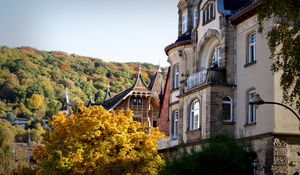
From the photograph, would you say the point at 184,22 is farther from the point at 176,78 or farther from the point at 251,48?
the point at 251,48

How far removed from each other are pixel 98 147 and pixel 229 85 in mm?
11916

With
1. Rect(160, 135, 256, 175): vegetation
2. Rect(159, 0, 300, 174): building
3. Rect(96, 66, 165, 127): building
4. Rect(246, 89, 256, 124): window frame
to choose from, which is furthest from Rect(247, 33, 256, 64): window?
Rect(96, 66, 165, 127): building

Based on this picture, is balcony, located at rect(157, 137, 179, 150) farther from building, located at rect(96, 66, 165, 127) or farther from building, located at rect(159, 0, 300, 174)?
building, located at rect(96, 66, 165, 127)

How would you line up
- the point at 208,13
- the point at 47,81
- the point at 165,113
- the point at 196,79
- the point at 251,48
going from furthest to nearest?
the point at 47,81 < the point at 165,113 < the point at 208,13 < the point at 196,79 < the point at 251,48

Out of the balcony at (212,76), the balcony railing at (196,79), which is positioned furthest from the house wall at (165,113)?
the balcony at (212,76)

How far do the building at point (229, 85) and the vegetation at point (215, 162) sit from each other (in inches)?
88.0

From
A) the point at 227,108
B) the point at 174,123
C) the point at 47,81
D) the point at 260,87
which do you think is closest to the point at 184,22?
the point at 174,123

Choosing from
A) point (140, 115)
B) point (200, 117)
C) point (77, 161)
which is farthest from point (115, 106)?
point (200, 117)

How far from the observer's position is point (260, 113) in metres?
32.5

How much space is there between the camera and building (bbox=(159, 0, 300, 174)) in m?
31.2

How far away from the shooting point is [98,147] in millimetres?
43750

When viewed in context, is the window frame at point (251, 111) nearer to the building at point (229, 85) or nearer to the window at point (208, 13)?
the building at point (229, 85)

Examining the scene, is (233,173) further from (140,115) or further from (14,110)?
(14,110)

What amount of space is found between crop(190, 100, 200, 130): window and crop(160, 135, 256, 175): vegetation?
8.05 m
